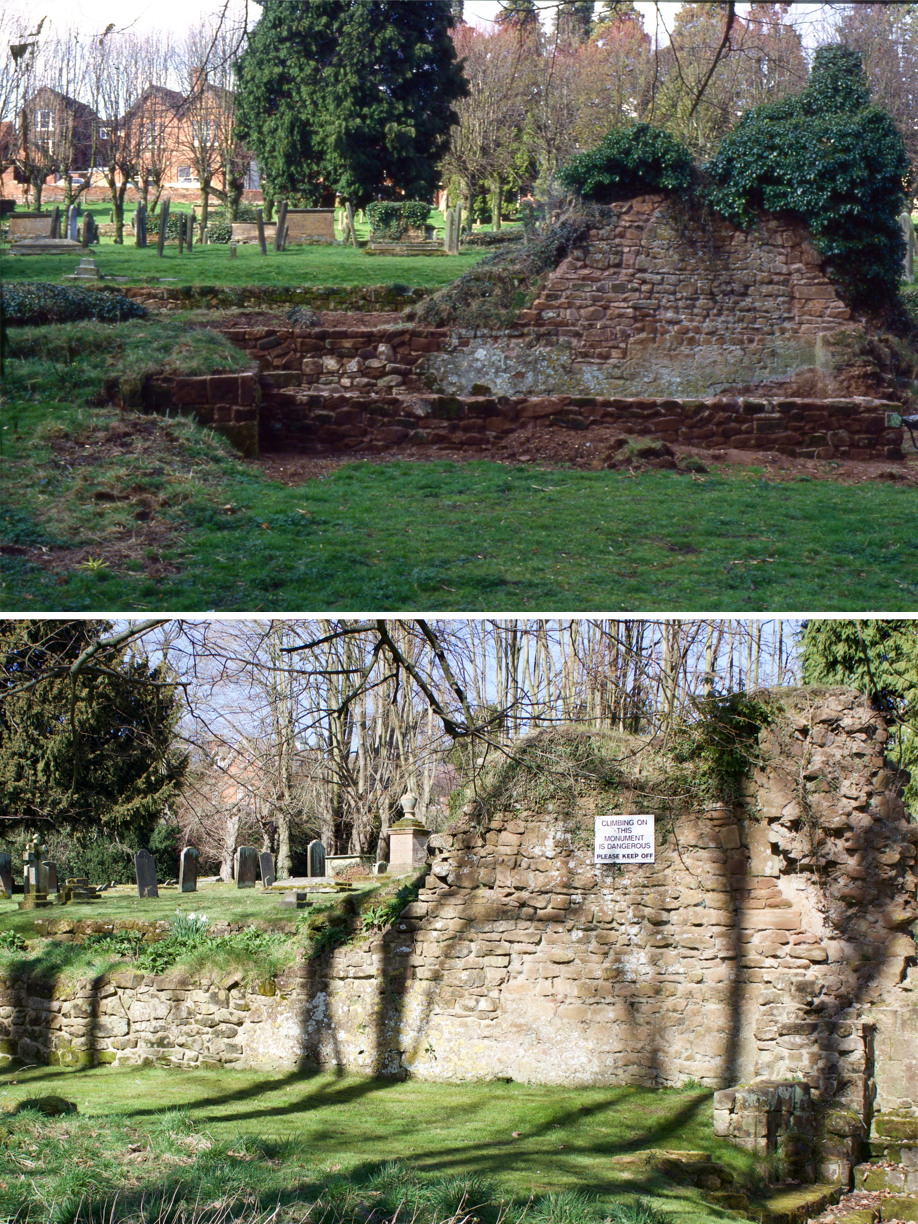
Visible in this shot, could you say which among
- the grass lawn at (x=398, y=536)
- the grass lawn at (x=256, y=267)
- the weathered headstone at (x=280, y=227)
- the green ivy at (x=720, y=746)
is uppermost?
the weathered headstone at (x=280, y=227)

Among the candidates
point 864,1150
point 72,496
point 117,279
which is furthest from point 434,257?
point 864,1150

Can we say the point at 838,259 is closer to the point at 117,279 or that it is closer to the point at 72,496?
the point at 117,279

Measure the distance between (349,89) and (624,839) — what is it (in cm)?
1445

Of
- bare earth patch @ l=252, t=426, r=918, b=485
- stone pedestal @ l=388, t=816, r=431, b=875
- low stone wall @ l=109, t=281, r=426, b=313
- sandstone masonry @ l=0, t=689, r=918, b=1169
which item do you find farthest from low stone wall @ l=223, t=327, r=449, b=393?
sandstone masonry @ l=0, t=689, r=918, b=1169

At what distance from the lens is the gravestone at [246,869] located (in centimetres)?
1725

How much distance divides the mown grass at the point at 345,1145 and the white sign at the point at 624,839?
71.6 inches

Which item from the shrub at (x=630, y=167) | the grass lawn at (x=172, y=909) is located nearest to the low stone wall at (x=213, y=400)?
the grass lawn at (x=172, y=909)

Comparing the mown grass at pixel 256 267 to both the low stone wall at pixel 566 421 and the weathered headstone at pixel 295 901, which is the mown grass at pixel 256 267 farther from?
the weathered headstone at pixel 295 901

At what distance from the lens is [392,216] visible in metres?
22.4

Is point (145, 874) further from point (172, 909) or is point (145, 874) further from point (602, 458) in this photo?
point (602, 458)

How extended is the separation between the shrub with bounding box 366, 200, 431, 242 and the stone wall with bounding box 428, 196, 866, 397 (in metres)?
5.35

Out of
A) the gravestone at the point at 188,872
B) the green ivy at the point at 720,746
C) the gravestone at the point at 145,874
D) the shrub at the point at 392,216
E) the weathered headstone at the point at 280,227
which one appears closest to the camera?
the green ivy at the point at 720,746

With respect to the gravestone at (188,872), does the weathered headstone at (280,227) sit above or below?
above

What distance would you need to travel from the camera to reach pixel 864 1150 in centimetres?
713
